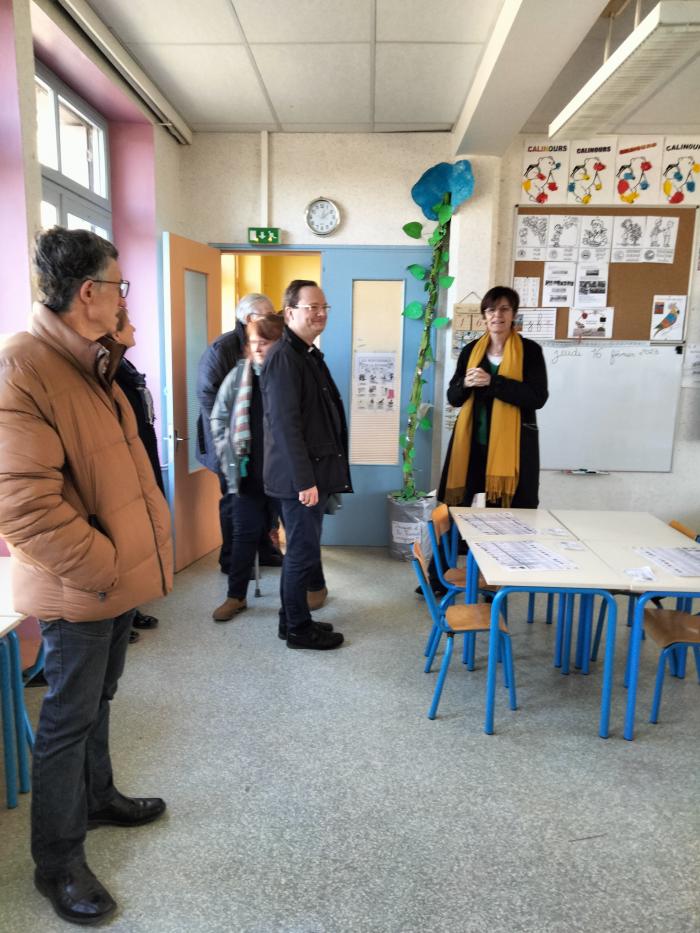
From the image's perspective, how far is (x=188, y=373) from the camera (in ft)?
13.3

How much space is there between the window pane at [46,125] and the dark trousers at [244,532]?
187 cm

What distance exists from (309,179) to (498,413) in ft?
7.44

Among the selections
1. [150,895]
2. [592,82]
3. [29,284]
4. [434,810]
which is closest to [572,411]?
[592,82]

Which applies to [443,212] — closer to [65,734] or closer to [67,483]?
[67,483]

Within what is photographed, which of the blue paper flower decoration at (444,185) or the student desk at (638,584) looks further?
the blue paper flower decoration at (444,185)

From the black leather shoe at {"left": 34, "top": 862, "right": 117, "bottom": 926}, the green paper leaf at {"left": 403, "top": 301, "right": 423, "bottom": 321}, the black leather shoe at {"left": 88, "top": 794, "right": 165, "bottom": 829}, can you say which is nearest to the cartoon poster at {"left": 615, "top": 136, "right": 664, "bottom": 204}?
the green paper leaf at {"left": 403, "top": 301, "right": 423, "bottom": 321}

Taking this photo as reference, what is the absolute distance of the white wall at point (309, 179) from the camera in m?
4.27

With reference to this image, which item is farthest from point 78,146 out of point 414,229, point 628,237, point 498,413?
point 628,237

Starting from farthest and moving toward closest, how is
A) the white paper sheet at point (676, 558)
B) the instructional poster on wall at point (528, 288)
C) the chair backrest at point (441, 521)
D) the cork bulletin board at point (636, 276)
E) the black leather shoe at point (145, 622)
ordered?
the instructional poster on wall at point (528, 288)
the cork bulletin board at point (636, 276)
the black leather shoe at point (145, 622)
the chair backrest at point (441, 521)
the white paper sheet at point (676, 558)

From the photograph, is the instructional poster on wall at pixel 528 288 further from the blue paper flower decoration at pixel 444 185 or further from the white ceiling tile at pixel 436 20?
the white ceiling tile at pixel 436 20

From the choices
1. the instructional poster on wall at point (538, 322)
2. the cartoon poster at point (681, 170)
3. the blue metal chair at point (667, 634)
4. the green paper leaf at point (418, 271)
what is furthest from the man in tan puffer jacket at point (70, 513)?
the cartoon poster at point (681, 170)

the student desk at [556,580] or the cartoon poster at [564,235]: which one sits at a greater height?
the cartoon poster at [564,235]

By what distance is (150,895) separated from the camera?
1.62 m

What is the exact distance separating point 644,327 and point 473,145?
1658mm
